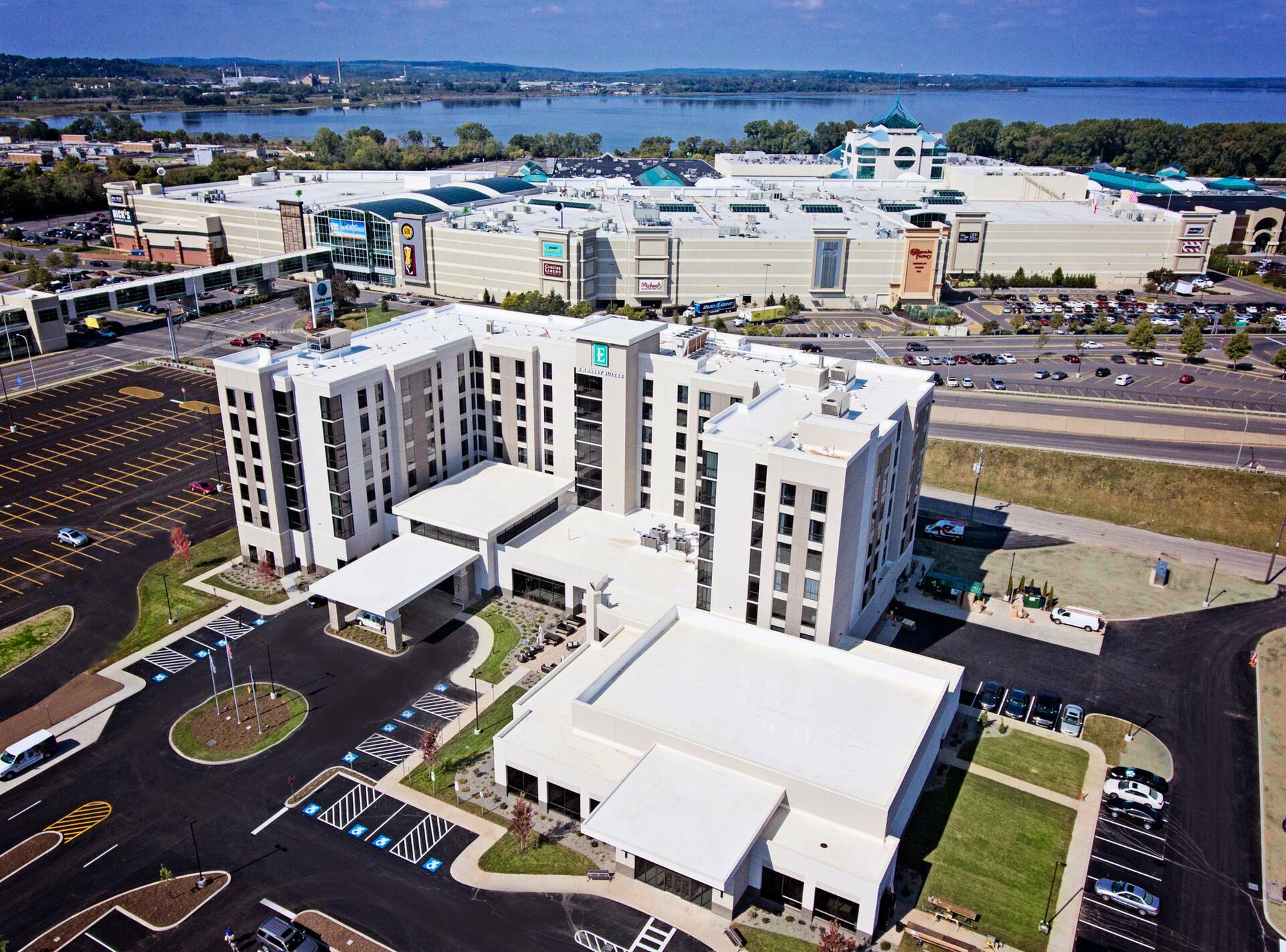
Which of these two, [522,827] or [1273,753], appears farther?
[1273,753]

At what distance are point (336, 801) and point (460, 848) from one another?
7847 millimetres

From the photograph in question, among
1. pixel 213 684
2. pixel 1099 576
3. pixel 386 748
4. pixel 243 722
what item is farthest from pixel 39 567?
pixel 1099 576

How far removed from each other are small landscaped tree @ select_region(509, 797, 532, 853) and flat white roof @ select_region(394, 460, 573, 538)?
79.6 feet

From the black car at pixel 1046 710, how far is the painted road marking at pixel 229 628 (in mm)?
52062

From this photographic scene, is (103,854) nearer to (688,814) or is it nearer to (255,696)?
(255,696)

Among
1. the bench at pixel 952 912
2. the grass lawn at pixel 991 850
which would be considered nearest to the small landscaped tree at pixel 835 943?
the bench at pixel 952 912

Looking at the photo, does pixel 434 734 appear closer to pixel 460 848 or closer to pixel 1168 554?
pixel 460 848

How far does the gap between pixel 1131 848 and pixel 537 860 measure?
101 ft

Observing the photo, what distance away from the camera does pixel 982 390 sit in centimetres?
11119

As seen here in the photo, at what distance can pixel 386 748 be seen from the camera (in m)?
53.8

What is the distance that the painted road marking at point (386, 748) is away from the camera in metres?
53.1

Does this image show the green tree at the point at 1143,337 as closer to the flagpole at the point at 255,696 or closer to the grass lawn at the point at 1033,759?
Answer: the grass lawn at the point at 1033,759

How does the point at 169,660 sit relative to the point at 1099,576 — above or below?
below

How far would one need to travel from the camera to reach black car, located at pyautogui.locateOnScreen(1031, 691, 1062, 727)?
57438 millimetres
